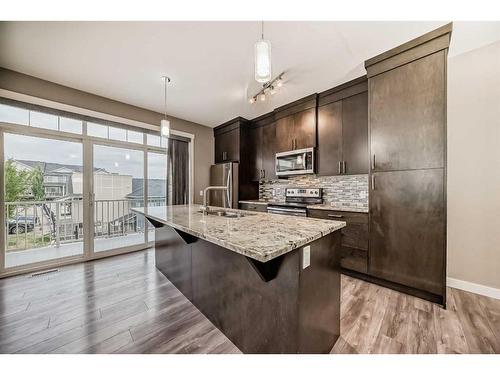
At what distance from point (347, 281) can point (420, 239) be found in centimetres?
95

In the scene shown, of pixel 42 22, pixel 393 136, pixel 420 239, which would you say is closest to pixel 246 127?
pixel 393 136

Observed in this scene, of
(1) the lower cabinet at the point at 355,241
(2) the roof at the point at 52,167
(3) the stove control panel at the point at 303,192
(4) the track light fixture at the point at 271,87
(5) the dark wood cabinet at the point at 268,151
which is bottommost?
(1) the lower cabinet at the point at 355,241

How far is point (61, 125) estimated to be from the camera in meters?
3.01

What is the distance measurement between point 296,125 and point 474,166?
2264 mm

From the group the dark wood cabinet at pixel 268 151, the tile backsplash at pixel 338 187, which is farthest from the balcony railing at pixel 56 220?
the tile backsplash at pixel 338 187

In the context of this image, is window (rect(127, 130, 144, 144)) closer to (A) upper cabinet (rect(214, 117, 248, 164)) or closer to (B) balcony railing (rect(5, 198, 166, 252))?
(B) balcony railing (rect(5, 198, 166, 252))

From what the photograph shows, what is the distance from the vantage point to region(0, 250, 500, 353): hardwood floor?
4.78 feet

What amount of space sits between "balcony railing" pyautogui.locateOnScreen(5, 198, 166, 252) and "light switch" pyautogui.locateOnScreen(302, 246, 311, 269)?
12.1 feet

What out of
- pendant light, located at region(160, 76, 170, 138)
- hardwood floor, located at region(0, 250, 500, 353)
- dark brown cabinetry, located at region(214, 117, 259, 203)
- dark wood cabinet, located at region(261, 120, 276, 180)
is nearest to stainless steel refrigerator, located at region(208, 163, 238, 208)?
dark brown cabinetry, located at region(214, 117, 259, 203)

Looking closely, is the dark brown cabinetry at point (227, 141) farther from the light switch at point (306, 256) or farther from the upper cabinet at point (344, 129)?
the light switch at point (306, 256)

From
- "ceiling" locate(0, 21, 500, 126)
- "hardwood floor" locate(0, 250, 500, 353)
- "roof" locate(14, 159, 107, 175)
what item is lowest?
"hardwood floor" locate(0, 250, 500, 353)

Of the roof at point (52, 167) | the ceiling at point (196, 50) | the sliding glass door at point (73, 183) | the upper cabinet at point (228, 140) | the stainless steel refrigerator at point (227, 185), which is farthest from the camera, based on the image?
the upper cabinet at point (228, 140)

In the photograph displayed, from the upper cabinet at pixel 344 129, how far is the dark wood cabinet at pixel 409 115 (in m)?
0.42

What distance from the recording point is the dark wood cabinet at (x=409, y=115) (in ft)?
6.39
